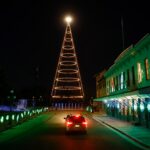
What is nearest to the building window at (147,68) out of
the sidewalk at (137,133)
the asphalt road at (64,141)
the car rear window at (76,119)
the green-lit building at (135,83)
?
the green-lit building at (135,83)

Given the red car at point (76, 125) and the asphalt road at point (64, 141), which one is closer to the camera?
the asphalt road at point (64, 141)

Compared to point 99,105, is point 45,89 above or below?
above

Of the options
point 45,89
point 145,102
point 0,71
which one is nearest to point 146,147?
point 145,102

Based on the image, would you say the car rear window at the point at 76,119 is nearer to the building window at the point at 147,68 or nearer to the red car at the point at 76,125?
the red car at the point at 76,125

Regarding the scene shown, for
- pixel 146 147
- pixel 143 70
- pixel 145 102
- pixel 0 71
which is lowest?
pixel 146 147

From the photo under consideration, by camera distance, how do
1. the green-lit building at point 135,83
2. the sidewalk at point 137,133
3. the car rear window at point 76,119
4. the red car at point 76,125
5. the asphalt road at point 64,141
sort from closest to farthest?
the asphalt road at point 64,141 → the sidewalk at point 137,133 → the red car at point 76,125 → the car rear window at point 76,119 → the green-lit building at point 135,83

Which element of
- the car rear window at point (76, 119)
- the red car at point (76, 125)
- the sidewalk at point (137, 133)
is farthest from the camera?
the car rear window at point (76, 119)

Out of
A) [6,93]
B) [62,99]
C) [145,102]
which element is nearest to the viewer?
[145,102]

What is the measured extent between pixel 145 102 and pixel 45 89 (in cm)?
12396

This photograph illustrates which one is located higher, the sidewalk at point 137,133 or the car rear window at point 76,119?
the car rear window at point 76,119

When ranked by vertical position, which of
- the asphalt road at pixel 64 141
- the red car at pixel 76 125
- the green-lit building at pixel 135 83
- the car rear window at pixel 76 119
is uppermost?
the green-lit building at pixel 135 83

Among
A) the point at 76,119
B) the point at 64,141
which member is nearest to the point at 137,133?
the point at 76,119

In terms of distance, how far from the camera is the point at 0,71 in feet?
292

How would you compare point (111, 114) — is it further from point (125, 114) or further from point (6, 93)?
point (6, 93)
